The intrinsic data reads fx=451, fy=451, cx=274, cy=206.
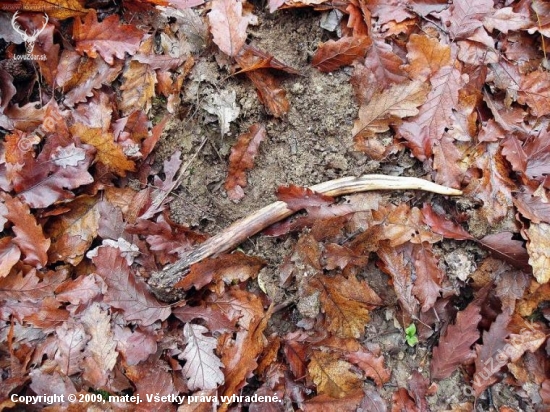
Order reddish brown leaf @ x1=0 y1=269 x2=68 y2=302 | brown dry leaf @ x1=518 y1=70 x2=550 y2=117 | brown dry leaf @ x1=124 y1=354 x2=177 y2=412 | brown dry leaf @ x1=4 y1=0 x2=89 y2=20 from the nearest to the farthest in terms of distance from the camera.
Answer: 1. brown dry leaf @ x1=124 y1=354 x2=177 y2=412
2. reddish brown leaf @ x1=0 y1=269 x2=68 y2=302
3. brown dry leaf @ x1=4 y1=0 x2=89 y2=20
4. brown dry leaf @ x1=518 y1=70 x2=550 y2=117

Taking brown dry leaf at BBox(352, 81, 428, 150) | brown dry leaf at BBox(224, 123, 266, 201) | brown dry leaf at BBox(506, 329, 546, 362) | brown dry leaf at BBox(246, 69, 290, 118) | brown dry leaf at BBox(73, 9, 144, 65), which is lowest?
brown dry leaf at BBox(506, 329, 546, 362)

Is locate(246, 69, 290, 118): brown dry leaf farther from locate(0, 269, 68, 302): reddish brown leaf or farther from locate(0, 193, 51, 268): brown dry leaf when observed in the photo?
locate(0, 269, 68, 302): reddish brown leaf

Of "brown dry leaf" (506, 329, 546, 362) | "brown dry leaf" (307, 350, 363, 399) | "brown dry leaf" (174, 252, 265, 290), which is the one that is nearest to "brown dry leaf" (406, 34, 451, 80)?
"brown dry leaf" (174, 252, 265, 290)

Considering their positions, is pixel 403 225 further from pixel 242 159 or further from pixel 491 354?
pixel 242 159

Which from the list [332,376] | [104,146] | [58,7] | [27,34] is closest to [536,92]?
[332,376]

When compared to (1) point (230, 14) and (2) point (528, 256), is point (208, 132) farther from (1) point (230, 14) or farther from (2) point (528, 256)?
(2) point (528, 256)

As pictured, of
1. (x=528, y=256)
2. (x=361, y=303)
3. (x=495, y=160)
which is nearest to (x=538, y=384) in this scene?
(x=528, y=256)

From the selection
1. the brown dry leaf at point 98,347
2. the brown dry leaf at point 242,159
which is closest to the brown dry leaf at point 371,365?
the brown dry leaf at point 242,159
